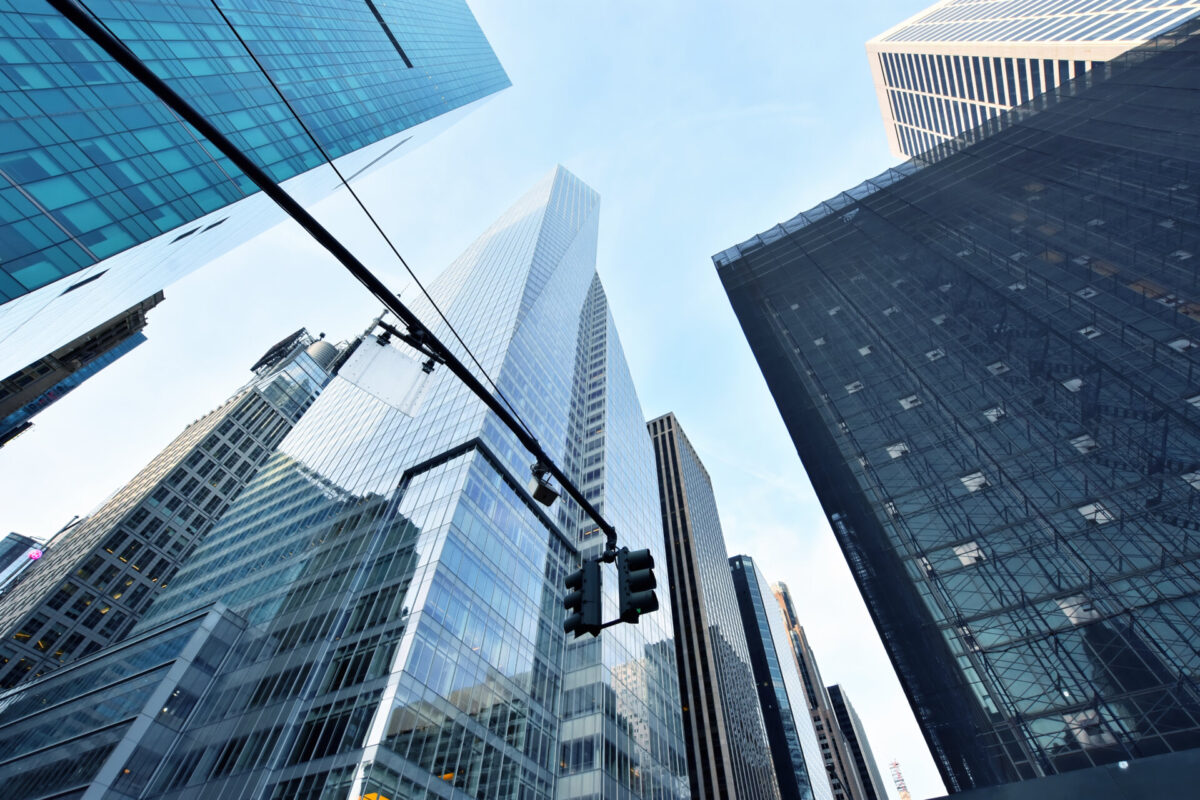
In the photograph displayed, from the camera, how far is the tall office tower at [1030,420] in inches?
837

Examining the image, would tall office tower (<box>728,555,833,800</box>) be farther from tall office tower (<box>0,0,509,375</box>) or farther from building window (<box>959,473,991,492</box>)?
tall office tower (<box>0,0,509,375</box>)

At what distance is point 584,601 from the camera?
717cm

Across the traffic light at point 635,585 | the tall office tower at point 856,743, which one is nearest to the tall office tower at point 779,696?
the tall office tower at point 856,743

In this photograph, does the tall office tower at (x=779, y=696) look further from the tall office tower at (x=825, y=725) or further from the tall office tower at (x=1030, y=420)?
the tall office tower at (x=1030, y=420)

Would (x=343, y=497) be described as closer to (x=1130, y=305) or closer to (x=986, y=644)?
(x=986, y=644)

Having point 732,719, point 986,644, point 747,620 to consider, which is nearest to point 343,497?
point 986,644

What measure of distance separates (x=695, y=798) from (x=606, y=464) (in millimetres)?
43027

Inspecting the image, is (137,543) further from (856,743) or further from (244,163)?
(856,743)

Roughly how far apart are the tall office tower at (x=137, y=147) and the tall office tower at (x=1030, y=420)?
34846 mm

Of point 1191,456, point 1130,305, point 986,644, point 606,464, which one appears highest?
point 606,464

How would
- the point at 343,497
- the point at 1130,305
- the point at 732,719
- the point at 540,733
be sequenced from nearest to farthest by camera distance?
the point at 1130,305 < the point at 540,733 < the point at 343,497 < the point at 732,719

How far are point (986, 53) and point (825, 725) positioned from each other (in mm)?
151816

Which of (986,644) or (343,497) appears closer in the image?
(986,644)

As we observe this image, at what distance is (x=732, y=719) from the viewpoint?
262 feet
